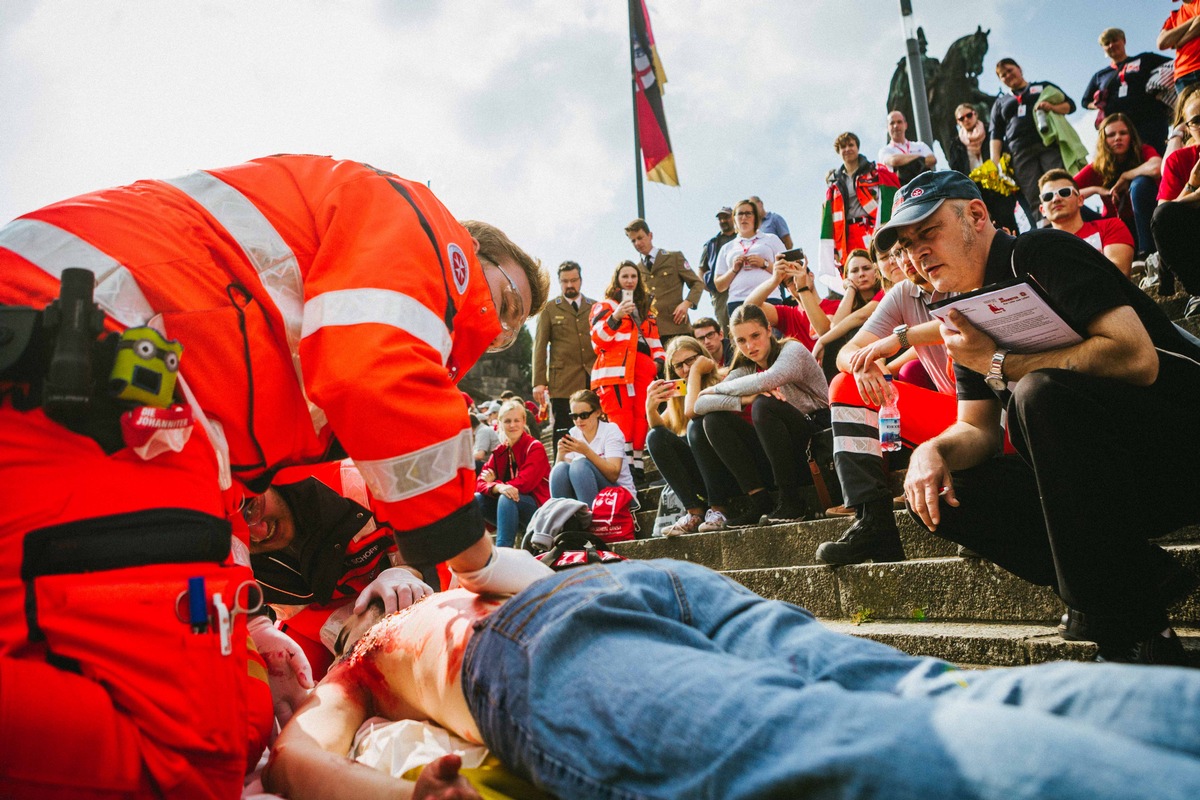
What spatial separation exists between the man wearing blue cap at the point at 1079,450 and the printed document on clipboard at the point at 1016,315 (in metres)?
0.03

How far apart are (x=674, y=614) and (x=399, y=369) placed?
69cm

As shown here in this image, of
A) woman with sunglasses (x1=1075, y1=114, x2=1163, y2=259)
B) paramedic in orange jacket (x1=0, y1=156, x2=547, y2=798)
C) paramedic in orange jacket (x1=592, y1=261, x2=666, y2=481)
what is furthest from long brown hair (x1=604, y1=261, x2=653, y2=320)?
paramedic in orange jacket (x1=0, y1=156, x2=547, y2=798)

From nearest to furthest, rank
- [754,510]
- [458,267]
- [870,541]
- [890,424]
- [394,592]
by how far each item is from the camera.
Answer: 1. [458,267]
2. [394,592]
3. [890,424]
4. [870,541]
5. [754,510]

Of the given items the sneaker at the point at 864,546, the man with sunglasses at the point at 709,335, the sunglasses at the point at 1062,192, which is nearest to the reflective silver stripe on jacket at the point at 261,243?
the sneaker at the point at 864,546

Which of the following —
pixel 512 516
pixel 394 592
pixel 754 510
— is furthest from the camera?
pixel 512 516

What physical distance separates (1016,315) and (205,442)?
2181mm

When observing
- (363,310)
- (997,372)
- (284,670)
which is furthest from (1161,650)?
(284,670)

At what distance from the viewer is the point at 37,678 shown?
1.16 metres

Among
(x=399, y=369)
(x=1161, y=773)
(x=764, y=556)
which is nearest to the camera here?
(x=1161, y=773)

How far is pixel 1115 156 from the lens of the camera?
5754 mm

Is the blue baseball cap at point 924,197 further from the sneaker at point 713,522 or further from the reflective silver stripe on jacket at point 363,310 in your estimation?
the sneaker at point 713,522

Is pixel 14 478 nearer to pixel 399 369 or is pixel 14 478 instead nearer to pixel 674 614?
pixel 399 369

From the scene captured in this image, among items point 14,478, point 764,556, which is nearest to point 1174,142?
point 764,556

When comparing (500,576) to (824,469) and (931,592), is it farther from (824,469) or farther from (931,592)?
(824,469)
